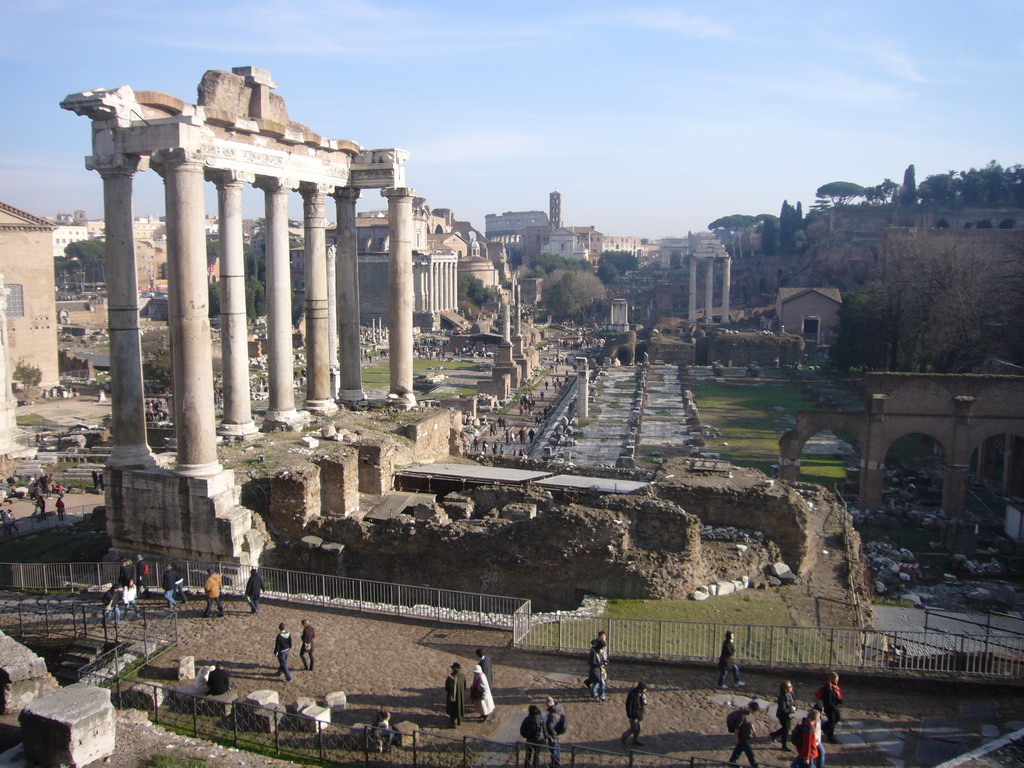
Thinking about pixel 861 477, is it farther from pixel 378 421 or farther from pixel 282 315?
pixel 282 315

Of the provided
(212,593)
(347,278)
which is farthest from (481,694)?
(347,278)

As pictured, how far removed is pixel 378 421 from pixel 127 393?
540 cm

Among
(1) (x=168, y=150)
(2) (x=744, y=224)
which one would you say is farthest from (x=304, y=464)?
(2) (x=744, y=224)

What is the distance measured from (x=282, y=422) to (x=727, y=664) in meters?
10.0

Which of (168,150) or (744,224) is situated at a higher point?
(744,224)

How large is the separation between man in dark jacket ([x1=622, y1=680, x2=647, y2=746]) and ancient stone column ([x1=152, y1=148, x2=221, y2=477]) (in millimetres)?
7294

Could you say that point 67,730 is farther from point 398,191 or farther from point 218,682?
point 398,191

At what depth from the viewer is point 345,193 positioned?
718 inches

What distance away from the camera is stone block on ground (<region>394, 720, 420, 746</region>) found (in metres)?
8.31

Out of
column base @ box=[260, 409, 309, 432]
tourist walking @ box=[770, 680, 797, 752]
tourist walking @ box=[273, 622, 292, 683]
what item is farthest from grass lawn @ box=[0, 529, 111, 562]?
tourist walking @ box=[770, 680, 797, 752]

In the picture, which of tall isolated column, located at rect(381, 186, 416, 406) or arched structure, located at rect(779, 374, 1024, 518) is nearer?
tall isolated column, located at rect(381, 186, 416, 406)

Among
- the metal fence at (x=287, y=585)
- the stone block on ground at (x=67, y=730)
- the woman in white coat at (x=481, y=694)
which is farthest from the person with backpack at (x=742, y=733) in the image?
the stone block on ground at (x=67, y=730)

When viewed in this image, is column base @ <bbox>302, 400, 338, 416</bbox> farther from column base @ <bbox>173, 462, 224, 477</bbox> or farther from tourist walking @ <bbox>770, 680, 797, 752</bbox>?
tourist walking @ <bbox>770, 680, 797, 752</bbox>

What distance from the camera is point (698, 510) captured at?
14.8 meters
